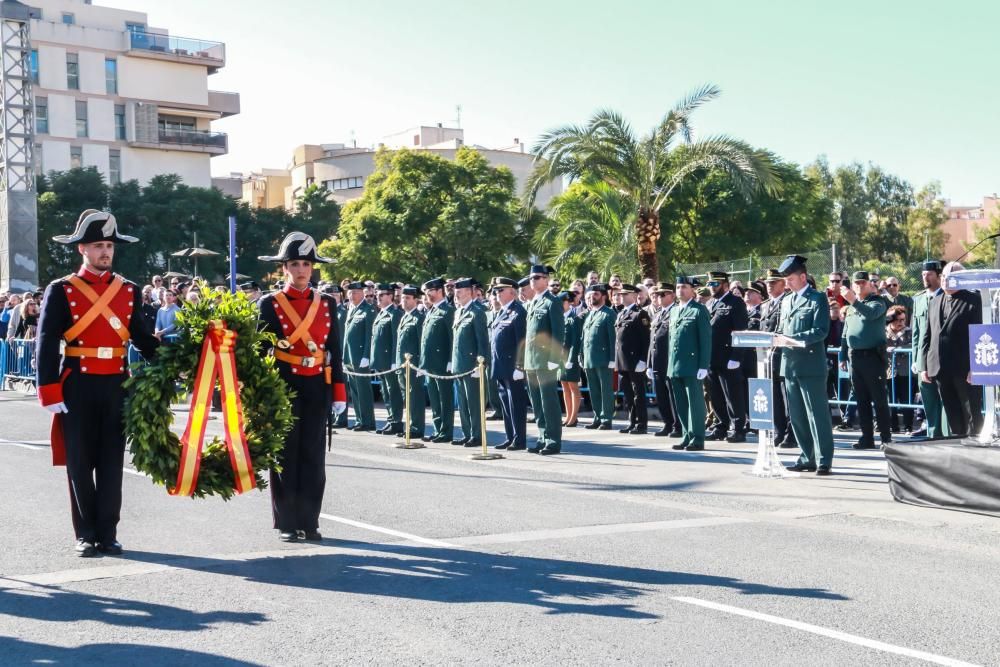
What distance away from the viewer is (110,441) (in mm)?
8188

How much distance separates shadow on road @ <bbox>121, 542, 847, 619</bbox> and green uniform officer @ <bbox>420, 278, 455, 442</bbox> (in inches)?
307

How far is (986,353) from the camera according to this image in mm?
10484

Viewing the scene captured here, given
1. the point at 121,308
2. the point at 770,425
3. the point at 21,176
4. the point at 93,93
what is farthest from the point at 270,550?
the point at 93,93

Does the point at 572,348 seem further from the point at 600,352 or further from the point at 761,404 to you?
the point at 761,404

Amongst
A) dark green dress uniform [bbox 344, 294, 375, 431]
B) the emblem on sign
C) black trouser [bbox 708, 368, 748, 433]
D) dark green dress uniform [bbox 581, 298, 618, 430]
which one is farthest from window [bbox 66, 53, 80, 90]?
the emblem on sign

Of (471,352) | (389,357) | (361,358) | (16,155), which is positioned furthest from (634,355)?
(16,155)

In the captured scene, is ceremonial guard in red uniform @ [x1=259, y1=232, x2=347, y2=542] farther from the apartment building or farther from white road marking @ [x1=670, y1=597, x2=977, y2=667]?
the apartment building

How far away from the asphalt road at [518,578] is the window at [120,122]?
7092cm

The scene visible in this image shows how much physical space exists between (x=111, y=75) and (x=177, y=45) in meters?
5.06

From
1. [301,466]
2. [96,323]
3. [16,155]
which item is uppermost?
[16,155]

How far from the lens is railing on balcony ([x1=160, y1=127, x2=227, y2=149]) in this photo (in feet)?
261

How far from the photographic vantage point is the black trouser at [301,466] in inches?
338

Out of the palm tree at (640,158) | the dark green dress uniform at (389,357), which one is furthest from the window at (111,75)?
the dark green dress uniform at (389,357)

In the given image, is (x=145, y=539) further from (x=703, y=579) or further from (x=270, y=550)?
(x=703, y=579)
